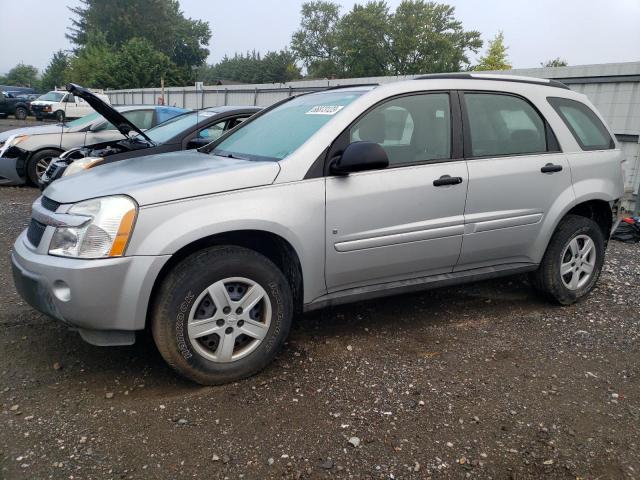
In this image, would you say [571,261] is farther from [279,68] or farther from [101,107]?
[279,68]

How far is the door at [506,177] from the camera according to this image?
3703 mm

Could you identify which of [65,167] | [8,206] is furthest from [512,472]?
[8,206]

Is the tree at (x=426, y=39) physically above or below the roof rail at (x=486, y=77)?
above

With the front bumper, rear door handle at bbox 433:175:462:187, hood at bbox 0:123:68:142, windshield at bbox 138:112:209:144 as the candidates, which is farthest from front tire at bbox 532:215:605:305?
hood at bbox 0:123:68:142

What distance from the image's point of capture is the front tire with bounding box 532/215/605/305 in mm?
4195

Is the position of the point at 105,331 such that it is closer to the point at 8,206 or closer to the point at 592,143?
the point at 592,143

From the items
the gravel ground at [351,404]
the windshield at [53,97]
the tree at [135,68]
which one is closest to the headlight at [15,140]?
the gravel ground at [351,404]

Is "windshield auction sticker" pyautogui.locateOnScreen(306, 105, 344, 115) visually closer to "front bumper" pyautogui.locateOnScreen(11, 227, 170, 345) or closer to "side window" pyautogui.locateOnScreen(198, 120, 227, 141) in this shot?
"front bumper" pyautogui.locateOnScreen(11, 227, 170, 345)

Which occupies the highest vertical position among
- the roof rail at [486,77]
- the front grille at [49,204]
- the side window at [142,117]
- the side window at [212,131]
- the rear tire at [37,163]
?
the roof rail at [486,77]

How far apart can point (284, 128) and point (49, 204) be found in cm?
158

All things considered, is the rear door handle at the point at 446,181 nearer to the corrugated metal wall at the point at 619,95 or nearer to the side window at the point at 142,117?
the corrugated metal wall at the point at 619,95

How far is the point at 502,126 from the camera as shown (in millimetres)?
3906

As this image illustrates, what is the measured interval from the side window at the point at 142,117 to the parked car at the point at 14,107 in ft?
79.8

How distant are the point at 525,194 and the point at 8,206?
23.5 ft
